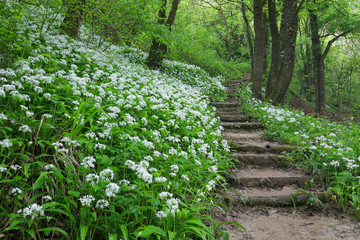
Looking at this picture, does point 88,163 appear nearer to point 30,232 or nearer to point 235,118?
Answer: point 30,232

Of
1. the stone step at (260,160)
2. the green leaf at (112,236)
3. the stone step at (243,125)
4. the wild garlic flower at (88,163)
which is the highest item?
the stone step at (243,125)

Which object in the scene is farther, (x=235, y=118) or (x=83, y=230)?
(x=235, y=118)

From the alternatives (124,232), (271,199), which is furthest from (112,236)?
(271,199)

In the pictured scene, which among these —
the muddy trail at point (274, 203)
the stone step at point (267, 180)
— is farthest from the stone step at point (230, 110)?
the stone step at point (267, 180)

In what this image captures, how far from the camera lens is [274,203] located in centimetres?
408

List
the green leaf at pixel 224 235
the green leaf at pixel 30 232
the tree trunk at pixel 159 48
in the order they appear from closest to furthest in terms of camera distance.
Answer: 1. the green leaf at pixel 30 232
2. the green leaf at pixel 224 235
3. the tree trunk at pixel 159 48

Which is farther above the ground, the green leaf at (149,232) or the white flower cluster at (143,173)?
the white flower cluster at (143,173)

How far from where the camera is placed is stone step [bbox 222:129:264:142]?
6762 millimetres

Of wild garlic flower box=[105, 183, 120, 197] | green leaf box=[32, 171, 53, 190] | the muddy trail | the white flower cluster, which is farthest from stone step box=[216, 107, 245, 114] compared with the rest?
green leaf box=[32, 171, 53, 190]

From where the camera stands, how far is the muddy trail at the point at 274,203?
10.9 feet

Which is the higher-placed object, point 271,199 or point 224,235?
point 271,199

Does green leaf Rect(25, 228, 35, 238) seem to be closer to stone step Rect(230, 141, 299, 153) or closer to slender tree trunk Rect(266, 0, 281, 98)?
stone step Rect(230, 141, 299, 153)

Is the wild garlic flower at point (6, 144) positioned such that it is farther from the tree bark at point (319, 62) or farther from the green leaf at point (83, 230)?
the tree bark at point (319, 62)

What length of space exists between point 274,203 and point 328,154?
1.71m
